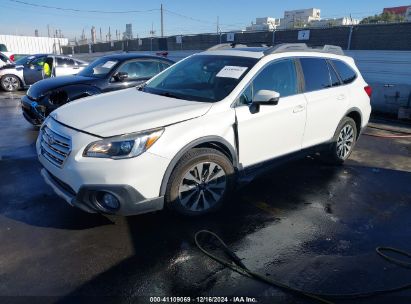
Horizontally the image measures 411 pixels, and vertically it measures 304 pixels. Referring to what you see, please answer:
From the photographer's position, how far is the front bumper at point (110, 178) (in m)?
3.06

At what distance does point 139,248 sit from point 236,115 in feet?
5.51

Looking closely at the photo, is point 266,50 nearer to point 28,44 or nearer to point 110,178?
point 110,178

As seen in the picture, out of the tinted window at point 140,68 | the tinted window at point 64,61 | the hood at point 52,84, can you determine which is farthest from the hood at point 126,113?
the tinted window at point 64,61

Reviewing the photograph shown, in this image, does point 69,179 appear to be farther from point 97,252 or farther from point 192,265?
point 192,265

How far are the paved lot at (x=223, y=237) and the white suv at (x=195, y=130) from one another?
0.39 meters

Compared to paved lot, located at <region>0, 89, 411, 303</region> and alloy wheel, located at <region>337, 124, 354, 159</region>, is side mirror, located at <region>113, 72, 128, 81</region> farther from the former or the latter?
alloy wheel, located at <region>337, 124, 354, 159</region>

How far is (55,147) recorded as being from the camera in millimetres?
3414

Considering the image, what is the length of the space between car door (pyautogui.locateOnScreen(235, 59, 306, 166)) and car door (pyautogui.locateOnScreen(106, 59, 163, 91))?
400cm

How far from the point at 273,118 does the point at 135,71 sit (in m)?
A: 4.50

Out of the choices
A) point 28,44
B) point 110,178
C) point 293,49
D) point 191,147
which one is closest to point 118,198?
point 110,178

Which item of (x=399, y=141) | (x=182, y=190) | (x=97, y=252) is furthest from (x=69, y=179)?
(x=399, y=141)

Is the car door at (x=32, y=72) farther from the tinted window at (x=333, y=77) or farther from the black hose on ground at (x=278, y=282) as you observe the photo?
the black hose on ground at (x=278, y=282)

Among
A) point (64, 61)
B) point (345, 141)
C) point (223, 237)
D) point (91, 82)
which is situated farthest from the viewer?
point (64, 61)

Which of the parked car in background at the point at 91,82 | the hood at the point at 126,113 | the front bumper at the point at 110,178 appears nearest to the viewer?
the front bumper at the point at 110,178
